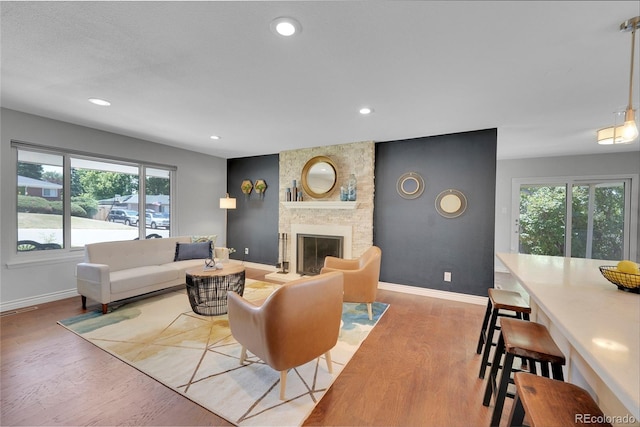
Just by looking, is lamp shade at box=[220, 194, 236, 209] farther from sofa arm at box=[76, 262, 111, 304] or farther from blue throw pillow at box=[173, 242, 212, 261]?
sofa arm at box=[76, 262, 111, 304]

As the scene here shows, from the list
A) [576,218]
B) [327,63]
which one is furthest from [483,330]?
[576,218]

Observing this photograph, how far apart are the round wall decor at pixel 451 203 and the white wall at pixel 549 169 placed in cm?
258

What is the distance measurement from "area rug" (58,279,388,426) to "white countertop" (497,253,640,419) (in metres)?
1.52

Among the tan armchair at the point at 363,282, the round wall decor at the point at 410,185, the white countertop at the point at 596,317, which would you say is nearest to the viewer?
the white countertop at the point at 596,317

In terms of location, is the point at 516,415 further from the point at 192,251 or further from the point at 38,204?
the point at 38,204

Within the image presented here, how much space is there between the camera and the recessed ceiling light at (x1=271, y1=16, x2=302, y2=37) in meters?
1.65

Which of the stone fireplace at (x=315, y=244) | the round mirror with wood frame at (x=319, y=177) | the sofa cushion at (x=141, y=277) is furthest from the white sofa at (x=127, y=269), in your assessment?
the round mirror with wood frame at (x=319, y=177)

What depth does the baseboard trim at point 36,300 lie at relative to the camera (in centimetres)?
332

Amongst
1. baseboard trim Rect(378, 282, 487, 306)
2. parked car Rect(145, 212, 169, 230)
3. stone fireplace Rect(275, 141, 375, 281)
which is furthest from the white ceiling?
baseboard trim Rect(378, 282, 487, 306)

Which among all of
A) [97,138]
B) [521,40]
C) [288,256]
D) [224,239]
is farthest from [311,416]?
[224,239]

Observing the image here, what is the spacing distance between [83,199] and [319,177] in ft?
12.2

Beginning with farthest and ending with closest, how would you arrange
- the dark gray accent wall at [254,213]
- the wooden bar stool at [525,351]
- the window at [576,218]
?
the dark gray accent wall at [254,213], the window at [576,218], the wooden bar stool at [525,351]

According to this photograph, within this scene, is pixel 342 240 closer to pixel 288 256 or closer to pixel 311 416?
pixel 288 256

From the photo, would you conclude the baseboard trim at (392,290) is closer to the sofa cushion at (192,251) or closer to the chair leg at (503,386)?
the sofa cushion at (192,251)
